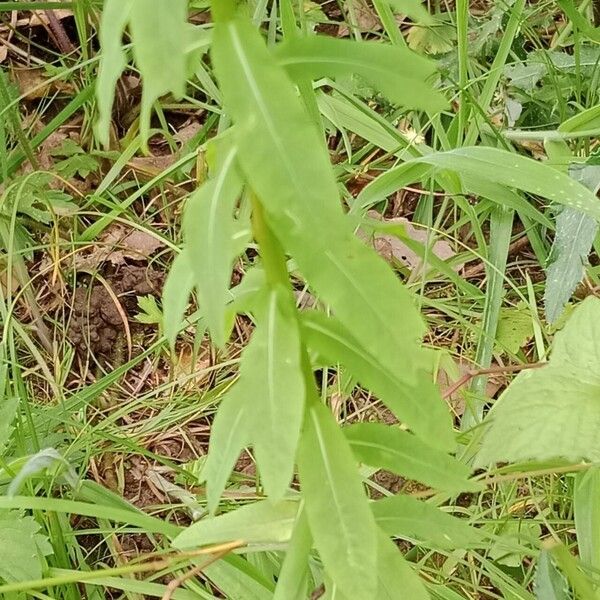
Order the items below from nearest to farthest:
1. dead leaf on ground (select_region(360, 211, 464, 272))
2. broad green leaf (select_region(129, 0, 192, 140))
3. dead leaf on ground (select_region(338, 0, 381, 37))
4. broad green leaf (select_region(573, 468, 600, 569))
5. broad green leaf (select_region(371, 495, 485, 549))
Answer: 1. broad green leaf (select_region(129, 0, 192, 140))
2. broad green leaf (select_region(371, 495, 485, 549))
3. broad green leaf (select_region(573, 468, 600, 569))
4. dead leaf on ground (select_region(360, 211, 464, 272))
5. dead leaf on ground (select_region(338, 0, 381, 37))

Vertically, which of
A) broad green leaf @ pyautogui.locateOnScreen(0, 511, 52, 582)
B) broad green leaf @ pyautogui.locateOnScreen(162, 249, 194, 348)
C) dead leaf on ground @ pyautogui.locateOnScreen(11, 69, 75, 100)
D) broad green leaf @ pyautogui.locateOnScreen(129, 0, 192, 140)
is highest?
broad green leaf @ pyautogui.locateOnScreen(129, 0, 192, 140)

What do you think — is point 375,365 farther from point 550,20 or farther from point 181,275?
point 550,20

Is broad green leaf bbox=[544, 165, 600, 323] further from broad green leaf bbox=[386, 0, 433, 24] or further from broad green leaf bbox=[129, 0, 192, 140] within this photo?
broad green leaf bbox=[129, 0, 192, 140]

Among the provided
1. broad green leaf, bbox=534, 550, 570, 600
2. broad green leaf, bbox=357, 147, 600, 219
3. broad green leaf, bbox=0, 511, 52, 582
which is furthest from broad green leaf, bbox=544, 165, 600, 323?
broad green leaf, bbox=0, 511, 52, 582

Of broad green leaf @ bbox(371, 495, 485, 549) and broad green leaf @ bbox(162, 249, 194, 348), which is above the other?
broad green leaf @ bbox(162, 249, 194, 348)

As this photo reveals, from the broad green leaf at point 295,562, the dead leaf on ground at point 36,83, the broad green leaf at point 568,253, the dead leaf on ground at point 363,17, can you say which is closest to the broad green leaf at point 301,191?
the broad green leaf at point 295,562

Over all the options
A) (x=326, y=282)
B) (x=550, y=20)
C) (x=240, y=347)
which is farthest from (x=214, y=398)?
(x=550, y=20)

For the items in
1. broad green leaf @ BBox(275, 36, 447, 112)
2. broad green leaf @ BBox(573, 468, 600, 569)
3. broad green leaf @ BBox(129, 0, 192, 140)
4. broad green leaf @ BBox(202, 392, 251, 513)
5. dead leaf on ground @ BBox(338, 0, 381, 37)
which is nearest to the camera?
broad green leaf @ BBox(129, 0, 192, 140)
